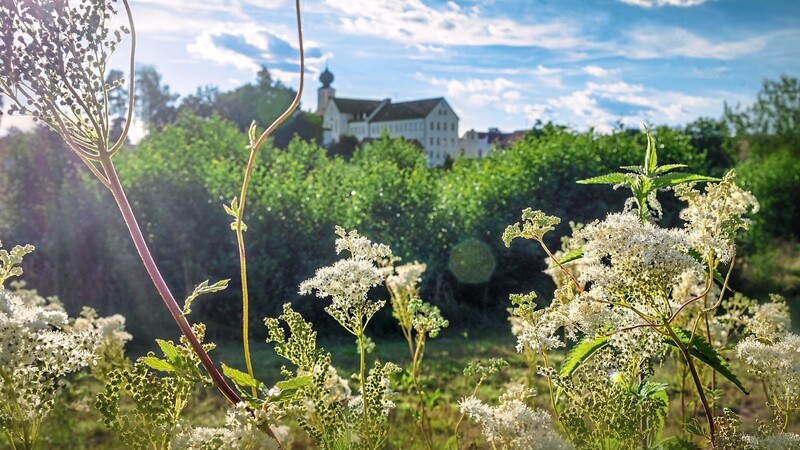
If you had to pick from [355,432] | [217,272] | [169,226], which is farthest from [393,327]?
[355,432]

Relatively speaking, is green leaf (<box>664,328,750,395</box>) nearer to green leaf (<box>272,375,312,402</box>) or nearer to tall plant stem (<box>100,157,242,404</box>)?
green leaf (<box>272,375,312,402</box>)

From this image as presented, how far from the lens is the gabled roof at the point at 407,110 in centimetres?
7675

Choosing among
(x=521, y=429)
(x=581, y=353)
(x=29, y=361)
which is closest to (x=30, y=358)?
(x=29, y=361)

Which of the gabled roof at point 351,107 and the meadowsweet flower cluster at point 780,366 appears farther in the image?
the gabled roof at point 351,107

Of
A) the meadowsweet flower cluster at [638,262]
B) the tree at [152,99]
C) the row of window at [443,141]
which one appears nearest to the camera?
the meadowsweet flower cluster at [638,262]

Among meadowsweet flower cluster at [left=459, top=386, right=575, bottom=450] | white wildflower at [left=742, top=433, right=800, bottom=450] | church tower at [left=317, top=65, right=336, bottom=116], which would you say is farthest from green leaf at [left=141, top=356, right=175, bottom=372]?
church tower at [left=317, top=65, right=336, bottom=116]

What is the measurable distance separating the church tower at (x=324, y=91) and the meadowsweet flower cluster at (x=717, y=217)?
8878 cm

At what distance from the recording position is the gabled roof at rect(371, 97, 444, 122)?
76750 mm

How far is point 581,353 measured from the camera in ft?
6.16

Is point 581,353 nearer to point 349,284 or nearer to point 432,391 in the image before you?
point 349,284

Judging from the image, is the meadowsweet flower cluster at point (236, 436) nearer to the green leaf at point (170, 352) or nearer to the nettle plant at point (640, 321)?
the green leaf at point (170, 352)

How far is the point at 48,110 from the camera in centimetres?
165

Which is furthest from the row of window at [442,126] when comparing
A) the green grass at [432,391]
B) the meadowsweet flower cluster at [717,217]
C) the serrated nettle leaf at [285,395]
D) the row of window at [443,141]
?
the serrated nettle leaf at [285,395]

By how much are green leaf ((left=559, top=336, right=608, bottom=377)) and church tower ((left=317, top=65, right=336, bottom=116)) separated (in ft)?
292
